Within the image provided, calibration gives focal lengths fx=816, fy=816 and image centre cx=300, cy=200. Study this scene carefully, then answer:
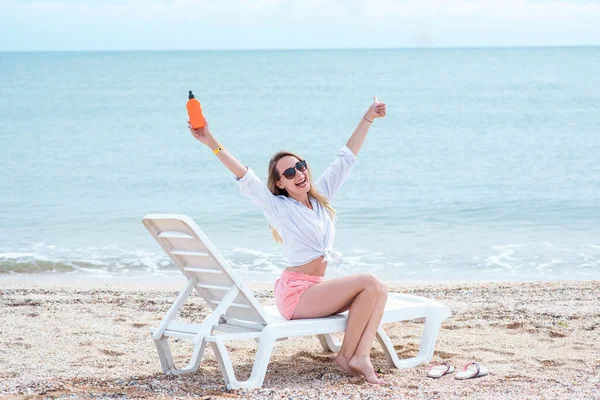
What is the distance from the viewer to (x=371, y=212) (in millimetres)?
14484

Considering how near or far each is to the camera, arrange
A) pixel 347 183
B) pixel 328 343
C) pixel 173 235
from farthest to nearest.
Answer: pixel 347 183 < pixel 328 343 < pixel 173 235

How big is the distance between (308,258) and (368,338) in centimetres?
60

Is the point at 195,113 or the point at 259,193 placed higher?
the point at 195,113

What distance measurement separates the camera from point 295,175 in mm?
4906

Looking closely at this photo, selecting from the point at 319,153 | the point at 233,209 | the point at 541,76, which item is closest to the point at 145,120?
the point at 319,153

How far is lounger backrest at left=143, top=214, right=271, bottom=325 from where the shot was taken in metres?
4.47

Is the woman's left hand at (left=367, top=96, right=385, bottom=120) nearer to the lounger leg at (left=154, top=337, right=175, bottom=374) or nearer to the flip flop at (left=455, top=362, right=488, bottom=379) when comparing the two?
the flip flop at (left=455, top=362, right=488, bottom=379)

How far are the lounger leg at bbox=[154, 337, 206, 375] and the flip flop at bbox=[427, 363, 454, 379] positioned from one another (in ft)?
4.51

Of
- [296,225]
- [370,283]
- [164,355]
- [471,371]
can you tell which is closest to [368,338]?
[370,283]

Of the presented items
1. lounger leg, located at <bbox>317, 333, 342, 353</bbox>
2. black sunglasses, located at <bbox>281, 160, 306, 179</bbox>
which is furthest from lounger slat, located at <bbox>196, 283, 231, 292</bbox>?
lounger leg, located at <bbox>317, 333, 342, 353</bbox>

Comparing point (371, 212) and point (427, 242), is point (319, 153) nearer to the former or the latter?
point (371, 212)

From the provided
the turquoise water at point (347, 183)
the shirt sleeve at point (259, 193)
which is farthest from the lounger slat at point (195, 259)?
the turquoise water at point (347, 183)

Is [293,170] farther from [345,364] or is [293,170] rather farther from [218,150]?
[345,364]

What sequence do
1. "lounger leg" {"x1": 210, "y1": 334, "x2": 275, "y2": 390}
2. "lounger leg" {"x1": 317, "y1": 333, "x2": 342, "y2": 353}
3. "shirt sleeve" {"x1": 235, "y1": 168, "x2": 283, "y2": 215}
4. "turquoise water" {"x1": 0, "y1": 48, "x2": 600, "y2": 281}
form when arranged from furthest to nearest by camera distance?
"turquoise water" {"x1": 0, "y1": 48, "x2": 600, "y2": 281} → "lounger leg" {"x1": 317, "y1": 333, "x2": 342, "y2": 353} → "shirt sleeve" {"x1": 235, "y1": 168, "x2": 283, "y2": 215} → "lounger leg" {"x1": 210, "y1": 334, "x2": 275, "y2": 390}
